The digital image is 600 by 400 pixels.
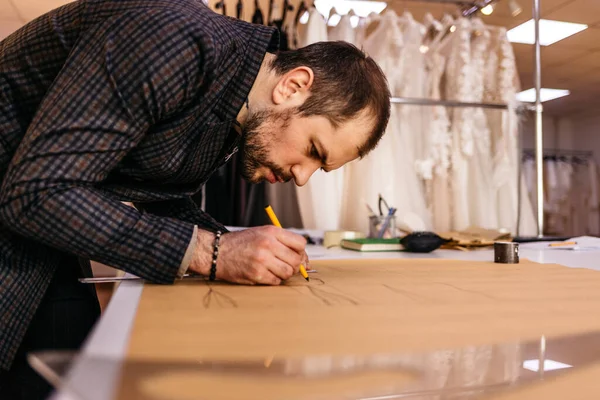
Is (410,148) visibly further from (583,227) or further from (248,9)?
(583,227)

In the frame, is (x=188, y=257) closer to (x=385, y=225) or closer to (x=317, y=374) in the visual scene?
(x=317, y=374)

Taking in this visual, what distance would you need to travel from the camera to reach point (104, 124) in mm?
745

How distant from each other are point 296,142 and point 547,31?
14.5 feet

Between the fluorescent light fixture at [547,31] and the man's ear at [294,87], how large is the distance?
396 cm

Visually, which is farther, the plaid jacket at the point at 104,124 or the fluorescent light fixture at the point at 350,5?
the fluorescent light fixture at the point at 350,5

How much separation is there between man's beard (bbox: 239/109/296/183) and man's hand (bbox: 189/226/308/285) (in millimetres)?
233

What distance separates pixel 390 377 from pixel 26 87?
74cm

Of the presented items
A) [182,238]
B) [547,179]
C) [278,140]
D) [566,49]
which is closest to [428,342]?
[182,238]

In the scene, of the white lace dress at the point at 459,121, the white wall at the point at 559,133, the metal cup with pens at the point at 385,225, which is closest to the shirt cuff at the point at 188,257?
the metal cup with pens at the point at 385,225

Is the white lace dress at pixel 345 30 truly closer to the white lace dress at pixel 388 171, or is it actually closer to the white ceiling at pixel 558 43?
the white lace dress at pixel 388 171

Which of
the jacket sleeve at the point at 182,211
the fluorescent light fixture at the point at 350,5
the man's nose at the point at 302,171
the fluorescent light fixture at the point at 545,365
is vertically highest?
the fluorescent light fixture at the point at 350,5

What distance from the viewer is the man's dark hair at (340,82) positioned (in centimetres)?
99

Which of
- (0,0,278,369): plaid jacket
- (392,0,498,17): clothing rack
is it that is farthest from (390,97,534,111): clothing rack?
(0,0,278,369): plaid jacket

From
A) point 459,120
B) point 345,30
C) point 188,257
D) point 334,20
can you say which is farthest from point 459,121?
point 188,257
